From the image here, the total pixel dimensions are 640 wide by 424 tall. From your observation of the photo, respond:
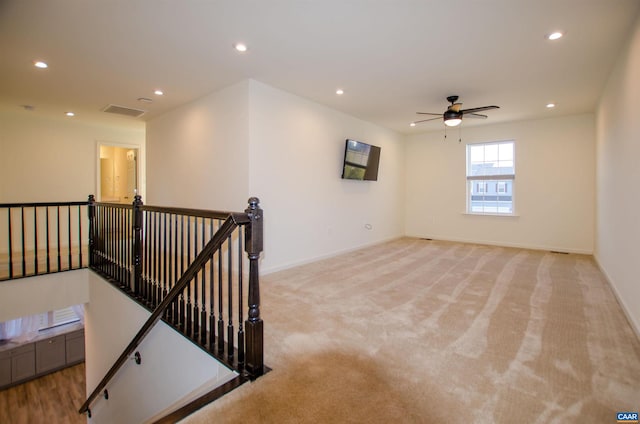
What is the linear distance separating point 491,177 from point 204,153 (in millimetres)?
5914

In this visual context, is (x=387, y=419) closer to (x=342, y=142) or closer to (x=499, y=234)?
(x=342, y=142)

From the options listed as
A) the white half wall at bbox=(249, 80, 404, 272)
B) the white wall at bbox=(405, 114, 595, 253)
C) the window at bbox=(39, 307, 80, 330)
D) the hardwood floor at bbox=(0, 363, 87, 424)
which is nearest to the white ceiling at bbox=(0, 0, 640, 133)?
the white half wall at bbox=(249, 80, 404, 272)

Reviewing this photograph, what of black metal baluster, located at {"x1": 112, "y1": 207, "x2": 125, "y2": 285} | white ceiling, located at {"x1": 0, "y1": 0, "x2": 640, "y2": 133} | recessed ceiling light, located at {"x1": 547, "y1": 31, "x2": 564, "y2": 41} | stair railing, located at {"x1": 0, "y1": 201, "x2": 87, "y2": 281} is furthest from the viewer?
stair railing, located at {"x1": 0, "y1": 201, "x2": 87, "y2": 281}

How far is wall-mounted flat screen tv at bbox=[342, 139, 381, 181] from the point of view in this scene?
5535mm

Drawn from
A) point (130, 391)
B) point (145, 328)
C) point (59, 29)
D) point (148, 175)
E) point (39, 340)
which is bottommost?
point (39, 340)

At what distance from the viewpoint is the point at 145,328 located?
104 inches

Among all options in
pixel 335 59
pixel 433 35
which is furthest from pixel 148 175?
pixel 433 35

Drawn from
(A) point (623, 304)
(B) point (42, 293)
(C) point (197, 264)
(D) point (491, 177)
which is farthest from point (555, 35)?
(B) point (42, 293)

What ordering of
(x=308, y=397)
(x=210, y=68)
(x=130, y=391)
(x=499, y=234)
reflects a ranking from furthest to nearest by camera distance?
(x=499, y=234) < (x=210, y=68) < (x=130, y=391) < (x=308, y=397)

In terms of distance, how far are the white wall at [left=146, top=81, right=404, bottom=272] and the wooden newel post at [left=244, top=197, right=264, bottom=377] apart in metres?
2.16

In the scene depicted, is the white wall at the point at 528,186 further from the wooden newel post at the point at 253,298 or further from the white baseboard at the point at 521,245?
the wooden newel post at the point at 253,298

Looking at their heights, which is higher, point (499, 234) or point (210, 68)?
point (210, 68)

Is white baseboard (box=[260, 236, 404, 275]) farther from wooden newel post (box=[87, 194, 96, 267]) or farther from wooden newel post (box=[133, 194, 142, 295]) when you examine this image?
wooden newel post (box=[87, 194, 96, 267])

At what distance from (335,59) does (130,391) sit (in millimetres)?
4329
